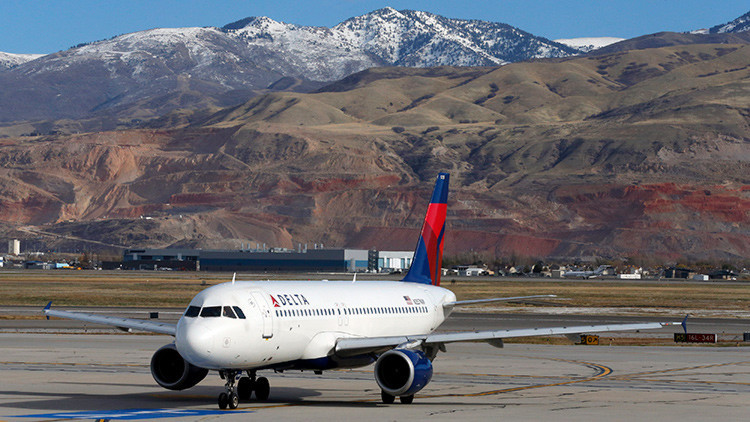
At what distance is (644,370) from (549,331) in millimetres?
12375

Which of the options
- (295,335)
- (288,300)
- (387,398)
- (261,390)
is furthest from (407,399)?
(288,300)

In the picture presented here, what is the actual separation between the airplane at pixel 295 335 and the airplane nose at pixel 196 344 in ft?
0.10

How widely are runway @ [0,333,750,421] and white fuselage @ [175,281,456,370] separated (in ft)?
5.85

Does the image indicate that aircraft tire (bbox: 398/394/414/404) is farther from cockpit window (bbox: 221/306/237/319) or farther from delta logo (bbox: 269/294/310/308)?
cockpit window (bbox: 221/306/237/319)

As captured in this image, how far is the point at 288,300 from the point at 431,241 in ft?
41.4

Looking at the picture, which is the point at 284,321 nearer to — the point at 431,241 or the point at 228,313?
the point at 228,313

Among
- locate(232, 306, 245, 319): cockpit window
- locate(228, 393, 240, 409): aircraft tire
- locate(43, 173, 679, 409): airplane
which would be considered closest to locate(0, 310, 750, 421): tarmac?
locate(228, 393, 240, 409): aircraft tire

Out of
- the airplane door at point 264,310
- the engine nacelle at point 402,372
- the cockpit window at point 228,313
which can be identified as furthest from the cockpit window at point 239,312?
the engine nacelle at point 402,372

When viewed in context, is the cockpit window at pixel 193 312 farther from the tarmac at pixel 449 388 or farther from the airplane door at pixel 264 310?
the tarmac at pixel 449 388

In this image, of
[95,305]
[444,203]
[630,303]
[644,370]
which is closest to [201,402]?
[444,203]

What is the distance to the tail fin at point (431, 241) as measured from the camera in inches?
1721

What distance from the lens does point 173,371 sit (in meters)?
33.2

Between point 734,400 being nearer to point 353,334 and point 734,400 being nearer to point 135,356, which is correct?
point 353,334

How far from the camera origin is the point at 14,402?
3306cm
